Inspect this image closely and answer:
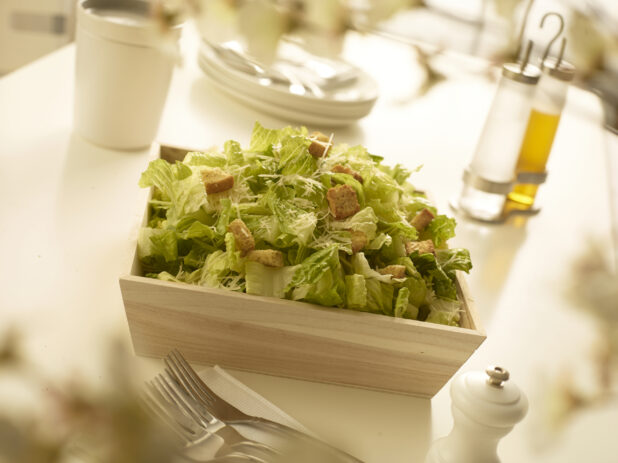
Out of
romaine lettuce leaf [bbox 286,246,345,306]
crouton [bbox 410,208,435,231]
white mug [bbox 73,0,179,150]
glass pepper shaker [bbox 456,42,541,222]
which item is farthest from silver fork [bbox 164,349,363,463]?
glass pepper shaker [bbox 456,42,541,222]

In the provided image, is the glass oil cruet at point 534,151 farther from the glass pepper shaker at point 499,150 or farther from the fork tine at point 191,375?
the fork tine at point 191,375

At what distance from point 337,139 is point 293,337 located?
75 cm

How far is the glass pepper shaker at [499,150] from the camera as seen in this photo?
1123 mm

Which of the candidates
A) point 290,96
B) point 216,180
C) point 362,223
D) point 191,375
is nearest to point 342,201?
point 362,223

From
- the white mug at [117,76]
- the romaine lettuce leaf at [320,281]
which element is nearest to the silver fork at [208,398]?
the romaine lettuce leaf at [320,281]

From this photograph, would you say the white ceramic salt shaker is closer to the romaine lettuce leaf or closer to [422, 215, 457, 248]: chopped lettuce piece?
the romaine lettuce leaf

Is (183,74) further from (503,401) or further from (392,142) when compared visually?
(503,401)

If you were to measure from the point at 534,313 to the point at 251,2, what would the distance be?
36.2 inches

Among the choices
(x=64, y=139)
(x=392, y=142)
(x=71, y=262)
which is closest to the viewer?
(x=71, y=262)

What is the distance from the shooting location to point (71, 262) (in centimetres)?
86

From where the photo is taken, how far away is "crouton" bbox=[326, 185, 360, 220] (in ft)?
2.51

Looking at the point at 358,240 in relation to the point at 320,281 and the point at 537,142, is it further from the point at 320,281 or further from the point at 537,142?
the point at 537,142

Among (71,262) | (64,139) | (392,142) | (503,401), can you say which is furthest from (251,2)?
(392,142)

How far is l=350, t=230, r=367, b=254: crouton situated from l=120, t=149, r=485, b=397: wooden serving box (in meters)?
0.09
